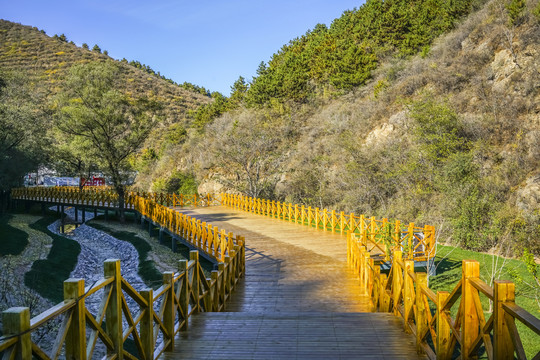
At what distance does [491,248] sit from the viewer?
47.0ft

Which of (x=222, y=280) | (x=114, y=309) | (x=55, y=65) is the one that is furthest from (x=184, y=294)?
(x=55, y=65)

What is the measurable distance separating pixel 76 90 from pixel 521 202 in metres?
24.6

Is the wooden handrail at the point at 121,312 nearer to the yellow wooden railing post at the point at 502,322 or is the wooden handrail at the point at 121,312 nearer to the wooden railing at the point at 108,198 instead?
the yellow wooden railing post at the point at 502,322

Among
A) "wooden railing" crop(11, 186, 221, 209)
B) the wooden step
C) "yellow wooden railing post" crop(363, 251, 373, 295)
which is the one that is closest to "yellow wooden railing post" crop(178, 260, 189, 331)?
the wooden step

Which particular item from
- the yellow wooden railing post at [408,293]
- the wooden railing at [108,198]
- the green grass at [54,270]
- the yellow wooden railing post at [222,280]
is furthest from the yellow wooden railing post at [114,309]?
the wooden railing at [108,198]

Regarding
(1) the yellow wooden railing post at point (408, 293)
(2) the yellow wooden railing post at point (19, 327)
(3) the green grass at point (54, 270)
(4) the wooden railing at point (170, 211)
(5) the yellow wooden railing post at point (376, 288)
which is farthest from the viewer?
(3) the green grass at point (54, 270)

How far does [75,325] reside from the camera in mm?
3115

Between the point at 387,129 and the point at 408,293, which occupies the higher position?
the point at 387,129

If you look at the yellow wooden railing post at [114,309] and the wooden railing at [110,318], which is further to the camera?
the yellow wooden railing post at [114,309]

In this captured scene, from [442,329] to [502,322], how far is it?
45.0 inches

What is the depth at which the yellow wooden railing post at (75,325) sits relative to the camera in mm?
3102

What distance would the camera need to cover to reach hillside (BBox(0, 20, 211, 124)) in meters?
72.6

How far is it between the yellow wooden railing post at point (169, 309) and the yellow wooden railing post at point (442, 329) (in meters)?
2.83

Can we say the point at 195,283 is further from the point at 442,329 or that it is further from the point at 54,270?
the point at 54,270
